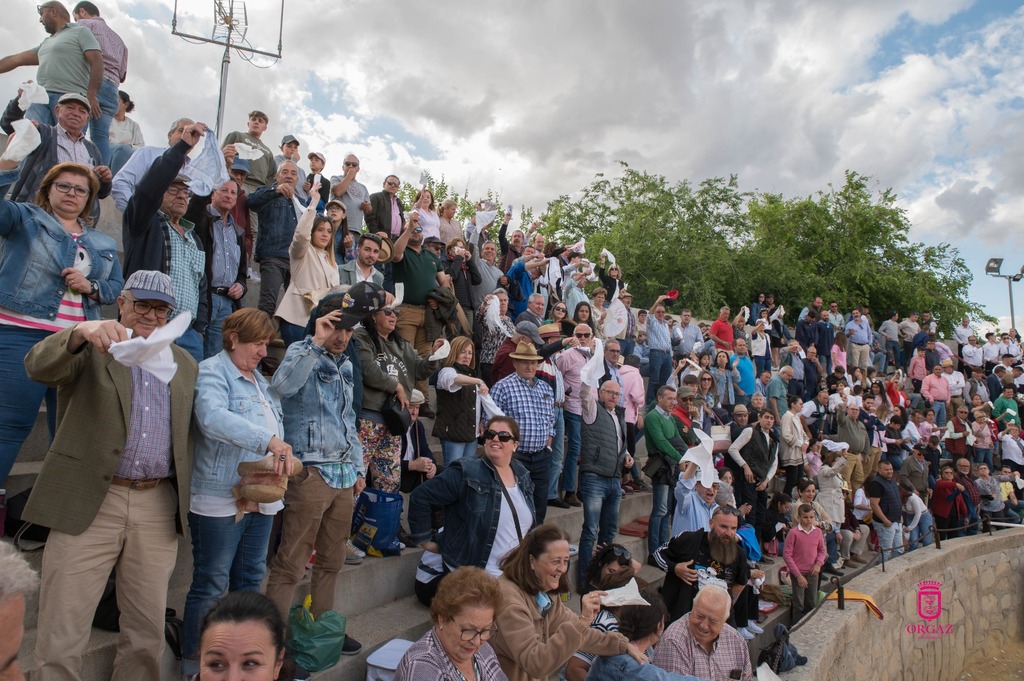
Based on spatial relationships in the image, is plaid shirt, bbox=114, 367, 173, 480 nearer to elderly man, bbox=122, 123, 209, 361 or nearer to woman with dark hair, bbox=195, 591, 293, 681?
woman with dark hair, bbox=195, 591, 293, 681

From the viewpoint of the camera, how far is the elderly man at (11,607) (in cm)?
144

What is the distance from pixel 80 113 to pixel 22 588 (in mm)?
4321

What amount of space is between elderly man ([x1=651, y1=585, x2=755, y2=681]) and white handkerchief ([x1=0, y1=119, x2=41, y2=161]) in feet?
15.2

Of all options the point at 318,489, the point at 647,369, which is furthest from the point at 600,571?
the point at 647,369

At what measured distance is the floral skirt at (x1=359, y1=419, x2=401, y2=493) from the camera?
4773 mm

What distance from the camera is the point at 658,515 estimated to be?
24.2 feet

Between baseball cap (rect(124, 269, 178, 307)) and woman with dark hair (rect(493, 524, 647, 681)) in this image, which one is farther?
woman with dark hair (rect(493, 524, 647, 681))

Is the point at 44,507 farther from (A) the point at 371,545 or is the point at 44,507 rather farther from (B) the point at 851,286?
(B) the point at 851,286

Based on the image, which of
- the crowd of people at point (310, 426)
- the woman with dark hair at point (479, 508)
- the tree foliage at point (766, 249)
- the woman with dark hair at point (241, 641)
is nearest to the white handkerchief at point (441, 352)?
the crowd of people at point (310, 426)

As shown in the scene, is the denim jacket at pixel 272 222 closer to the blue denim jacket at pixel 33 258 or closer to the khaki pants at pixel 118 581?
the blue denim jacket at pixel 33 258

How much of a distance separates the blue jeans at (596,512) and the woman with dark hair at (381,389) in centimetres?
205

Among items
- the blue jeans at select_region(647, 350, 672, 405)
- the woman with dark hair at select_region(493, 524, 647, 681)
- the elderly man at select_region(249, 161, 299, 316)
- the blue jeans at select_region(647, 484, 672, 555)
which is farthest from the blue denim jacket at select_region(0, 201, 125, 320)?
the blue jeans at select_region(647, 350, 672, 405)

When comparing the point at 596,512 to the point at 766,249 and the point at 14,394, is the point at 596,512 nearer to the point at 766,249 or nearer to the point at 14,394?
the point at 14,394

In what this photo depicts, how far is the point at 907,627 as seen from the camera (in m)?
10.2
